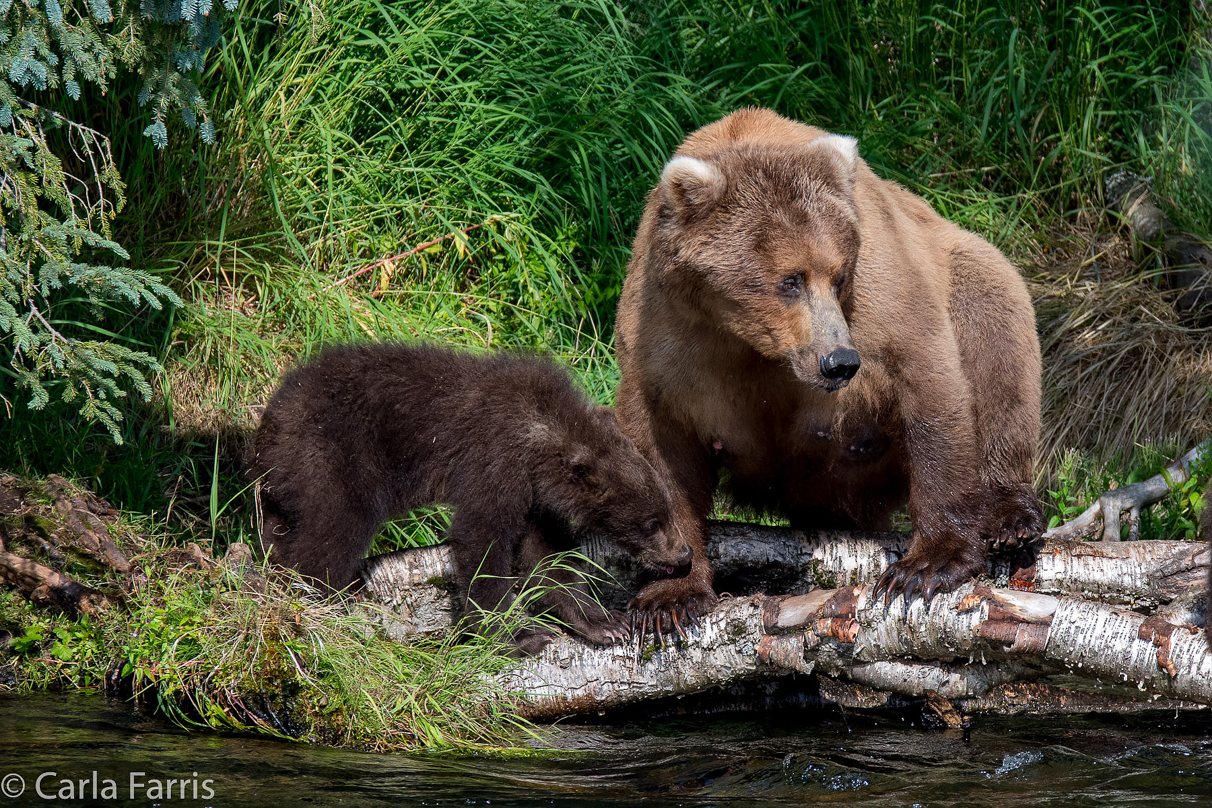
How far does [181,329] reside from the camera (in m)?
7.14

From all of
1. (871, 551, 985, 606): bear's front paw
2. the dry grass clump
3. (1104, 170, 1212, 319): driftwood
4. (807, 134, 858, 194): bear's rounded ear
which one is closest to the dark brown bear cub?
(871, 551, 985, 606): bear's front paw

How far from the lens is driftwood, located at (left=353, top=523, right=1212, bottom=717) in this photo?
4199mm

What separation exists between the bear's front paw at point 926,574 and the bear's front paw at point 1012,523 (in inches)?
10.3

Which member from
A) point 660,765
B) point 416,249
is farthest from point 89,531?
point 416,249

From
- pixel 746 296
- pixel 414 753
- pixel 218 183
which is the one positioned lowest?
pixel 414 753

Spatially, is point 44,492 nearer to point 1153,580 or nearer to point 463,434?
point 463,434

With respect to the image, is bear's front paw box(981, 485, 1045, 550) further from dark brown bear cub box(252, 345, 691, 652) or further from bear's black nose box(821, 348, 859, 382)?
dark brown bear cub box(252, 345, 691, 652)

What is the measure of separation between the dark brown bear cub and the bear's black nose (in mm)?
1210

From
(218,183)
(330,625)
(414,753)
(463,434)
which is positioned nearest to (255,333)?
(218,183)

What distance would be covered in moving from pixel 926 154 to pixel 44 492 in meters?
6.22

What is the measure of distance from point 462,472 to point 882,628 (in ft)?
6.61

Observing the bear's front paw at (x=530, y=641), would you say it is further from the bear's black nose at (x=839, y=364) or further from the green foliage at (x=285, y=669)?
the bear's black nose at (x=839, y=364)

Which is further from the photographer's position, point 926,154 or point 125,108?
point 926,154

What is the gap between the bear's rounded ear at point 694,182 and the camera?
4770 mm
